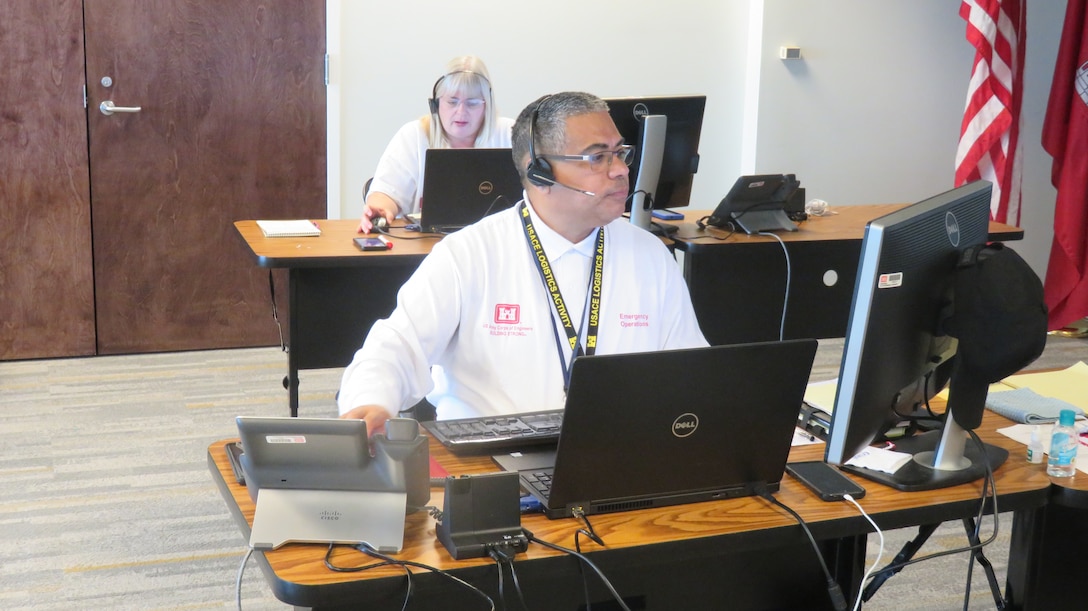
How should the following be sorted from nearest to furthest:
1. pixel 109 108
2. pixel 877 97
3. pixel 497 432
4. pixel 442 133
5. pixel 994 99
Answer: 1. pixel 497 432
2. pixel 442 133
3. pixel 109 108
4. pixel 994 99
5. pixel 877 97

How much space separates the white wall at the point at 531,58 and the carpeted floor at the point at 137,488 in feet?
3.49

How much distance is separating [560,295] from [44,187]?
3.24 meters

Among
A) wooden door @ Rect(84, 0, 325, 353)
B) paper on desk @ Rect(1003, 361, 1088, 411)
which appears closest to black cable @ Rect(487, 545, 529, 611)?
paper on desk @ Rect(1003, 361, 1088, 411)

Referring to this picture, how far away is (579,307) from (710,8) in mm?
3583

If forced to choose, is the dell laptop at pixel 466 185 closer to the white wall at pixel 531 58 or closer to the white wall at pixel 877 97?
the white wall at pixel 531 58

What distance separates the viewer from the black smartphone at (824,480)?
1.64 m

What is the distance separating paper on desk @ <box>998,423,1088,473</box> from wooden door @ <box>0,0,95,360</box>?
12.7ft

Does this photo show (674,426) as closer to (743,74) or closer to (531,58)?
(531,58)

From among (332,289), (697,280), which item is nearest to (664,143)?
(697,280)

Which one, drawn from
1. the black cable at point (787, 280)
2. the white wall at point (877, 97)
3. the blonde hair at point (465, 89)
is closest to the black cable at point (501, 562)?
the black cable at point (787, 280)

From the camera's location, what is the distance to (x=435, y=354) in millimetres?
2062

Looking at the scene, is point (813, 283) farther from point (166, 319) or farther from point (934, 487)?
point (166, 319)

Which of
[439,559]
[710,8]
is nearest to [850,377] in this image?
[439,559]

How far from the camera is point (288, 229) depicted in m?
3.55
